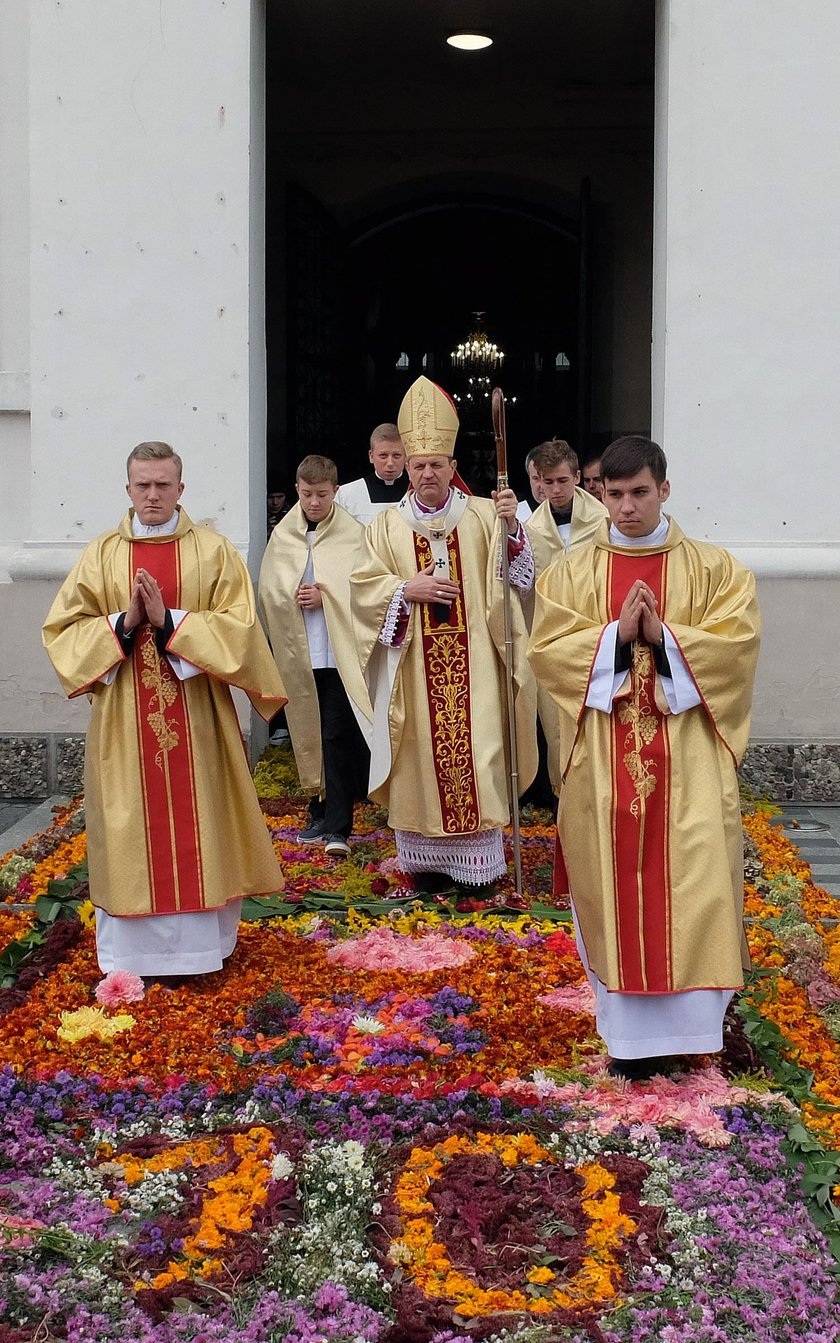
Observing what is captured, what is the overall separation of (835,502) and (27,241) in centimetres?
487

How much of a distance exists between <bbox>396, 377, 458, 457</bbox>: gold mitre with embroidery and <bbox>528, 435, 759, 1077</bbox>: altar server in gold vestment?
1742 millimetres

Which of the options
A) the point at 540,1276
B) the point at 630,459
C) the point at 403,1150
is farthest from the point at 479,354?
the point at 540,1276

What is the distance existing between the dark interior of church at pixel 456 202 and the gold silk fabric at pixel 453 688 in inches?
193

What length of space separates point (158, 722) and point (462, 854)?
1.64 m

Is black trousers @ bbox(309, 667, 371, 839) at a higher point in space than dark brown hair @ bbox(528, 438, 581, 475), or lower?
lower

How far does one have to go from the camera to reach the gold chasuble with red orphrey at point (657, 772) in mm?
3848

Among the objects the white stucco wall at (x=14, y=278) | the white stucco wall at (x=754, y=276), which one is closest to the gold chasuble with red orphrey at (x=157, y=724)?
the white stucco wall at (x=14, y=278)

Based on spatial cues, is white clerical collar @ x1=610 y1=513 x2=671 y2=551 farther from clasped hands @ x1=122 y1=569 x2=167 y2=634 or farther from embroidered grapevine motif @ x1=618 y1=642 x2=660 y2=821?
clasped hands @ x1=122 y1=569 x2=167 y2=634

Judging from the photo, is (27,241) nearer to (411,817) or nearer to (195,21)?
(195,21)

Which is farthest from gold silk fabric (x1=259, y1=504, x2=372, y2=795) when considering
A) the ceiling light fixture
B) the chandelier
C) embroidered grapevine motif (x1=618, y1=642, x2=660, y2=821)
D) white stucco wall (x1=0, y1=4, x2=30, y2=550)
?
the chandelier

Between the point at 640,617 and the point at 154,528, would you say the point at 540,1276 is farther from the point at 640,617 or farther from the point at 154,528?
the point at 154,528

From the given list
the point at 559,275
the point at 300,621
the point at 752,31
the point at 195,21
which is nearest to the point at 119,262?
the point at 195,21

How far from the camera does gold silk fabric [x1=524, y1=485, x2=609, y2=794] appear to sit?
22.7 ft

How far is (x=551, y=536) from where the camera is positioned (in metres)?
7.00
